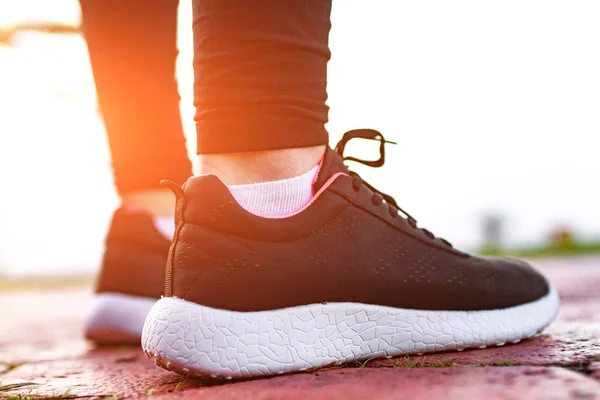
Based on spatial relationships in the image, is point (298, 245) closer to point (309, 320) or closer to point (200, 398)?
point (309, 320)

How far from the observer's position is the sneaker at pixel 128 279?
1733mm

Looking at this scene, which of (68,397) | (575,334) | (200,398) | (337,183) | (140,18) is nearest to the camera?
(200,398)

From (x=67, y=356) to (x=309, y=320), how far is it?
95 centimetres

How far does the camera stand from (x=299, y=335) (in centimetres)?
106

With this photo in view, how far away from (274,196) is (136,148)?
0.80 meters

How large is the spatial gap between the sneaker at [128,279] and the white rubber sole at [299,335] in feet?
2.31

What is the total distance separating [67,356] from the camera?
66.6 inches

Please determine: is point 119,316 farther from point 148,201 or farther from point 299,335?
point 299,335

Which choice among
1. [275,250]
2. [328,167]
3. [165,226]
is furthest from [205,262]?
[165,226]

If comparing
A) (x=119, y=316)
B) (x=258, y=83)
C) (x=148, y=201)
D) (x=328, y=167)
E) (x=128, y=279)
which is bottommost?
(x=119, y=316)

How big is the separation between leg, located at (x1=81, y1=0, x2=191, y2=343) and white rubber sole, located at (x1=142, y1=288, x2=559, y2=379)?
28.6 inches

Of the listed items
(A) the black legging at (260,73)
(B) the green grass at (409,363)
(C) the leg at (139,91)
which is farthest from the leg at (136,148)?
(B) the green grass at (409,363)

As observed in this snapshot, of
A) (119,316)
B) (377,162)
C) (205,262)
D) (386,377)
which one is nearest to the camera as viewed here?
(386,377)

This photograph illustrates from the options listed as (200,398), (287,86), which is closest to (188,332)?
(200,398)
